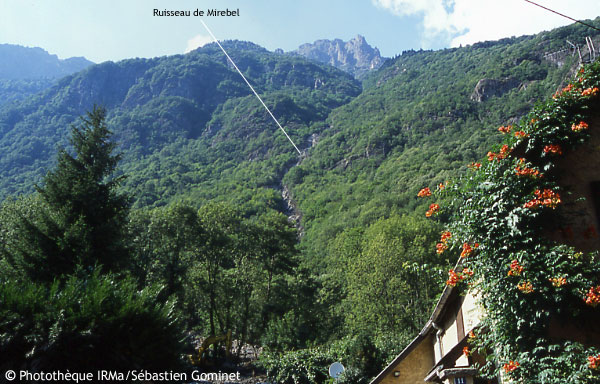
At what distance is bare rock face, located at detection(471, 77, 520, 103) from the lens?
8694cm

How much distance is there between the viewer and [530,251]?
539cm

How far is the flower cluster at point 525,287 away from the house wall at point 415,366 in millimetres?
7664

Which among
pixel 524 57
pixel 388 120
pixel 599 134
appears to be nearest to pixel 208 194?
pixel 388 120

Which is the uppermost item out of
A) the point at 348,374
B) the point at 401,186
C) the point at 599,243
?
the point at 401,186

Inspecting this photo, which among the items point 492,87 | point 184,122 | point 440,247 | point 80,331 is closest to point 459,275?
point 440,247

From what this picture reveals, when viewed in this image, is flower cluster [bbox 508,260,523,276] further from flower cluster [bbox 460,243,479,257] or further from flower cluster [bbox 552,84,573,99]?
flower cluster [bbox 552,84,573,99]

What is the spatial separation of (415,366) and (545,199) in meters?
8.57

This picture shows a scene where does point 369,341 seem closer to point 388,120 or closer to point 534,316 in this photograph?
point 534,316

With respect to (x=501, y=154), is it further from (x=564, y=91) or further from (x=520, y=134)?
(x=564, y=91)

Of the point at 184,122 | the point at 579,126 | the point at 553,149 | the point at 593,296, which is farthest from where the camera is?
the point at 184,122

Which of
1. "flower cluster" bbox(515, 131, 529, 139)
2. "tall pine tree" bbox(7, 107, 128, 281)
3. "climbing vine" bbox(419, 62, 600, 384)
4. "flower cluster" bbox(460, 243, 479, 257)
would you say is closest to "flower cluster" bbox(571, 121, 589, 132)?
"climbing vine" bbox(419, 62, 600, 384)

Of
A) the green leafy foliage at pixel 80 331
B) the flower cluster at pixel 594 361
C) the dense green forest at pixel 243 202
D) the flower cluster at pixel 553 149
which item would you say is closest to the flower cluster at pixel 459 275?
the dense green forest at pixel 243 202

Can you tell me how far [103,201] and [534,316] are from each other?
13.8 m

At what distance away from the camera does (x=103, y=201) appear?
1448 cm
